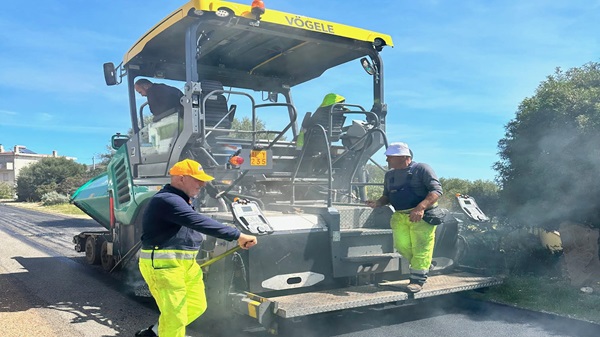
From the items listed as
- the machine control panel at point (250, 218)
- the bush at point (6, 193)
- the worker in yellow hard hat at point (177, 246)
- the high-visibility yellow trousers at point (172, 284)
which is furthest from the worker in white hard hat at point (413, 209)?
the bush at point (6, 193)

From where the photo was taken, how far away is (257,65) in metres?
6.85

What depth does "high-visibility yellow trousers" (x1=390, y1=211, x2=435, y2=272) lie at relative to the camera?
15.4ft

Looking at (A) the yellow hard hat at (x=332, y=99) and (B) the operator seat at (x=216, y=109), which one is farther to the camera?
(A) the yellow hard hat at (x=332, y=99)

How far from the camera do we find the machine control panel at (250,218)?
3982 mm

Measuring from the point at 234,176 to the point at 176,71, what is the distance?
2.15 metres

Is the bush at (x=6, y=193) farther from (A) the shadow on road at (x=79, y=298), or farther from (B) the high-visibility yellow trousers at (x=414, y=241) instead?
(B) the high-visibility yellow trousers at (x=414, y=241)

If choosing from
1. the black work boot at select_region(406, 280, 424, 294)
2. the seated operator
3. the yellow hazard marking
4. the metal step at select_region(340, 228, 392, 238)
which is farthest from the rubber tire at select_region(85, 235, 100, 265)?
the black work boot at select_region(406, 280, 424, 294)

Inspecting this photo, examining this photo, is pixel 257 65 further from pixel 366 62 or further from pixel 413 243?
pixel 413 243

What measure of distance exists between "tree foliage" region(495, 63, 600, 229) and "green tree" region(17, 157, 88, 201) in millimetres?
45218

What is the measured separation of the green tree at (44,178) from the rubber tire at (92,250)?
4075 cm

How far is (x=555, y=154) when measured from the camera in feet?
20.8

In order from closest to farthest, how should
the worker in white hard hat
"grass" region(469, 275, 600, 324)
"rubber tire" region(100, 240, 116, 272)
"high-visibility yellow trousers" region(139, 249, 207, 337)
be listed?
"high-visibility yellow trousers" region(139, 249, 207, 337) → the worker in white hard hat → "grass" region(469, 275, 600, 324) → "rubber tire" region(100, 240, 116, 272)

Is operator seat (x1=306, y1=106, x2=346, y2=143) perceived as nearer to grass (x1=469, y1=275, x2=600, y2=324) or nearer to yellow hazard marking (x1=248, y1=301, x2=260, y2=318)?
yellow hazard marking (x1=248, y1=301, x2=260, y2=318)

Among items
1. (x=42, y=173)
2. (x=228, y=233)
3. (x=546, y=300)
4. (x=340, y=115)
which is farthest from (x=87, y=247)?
(x=42, y=173)
